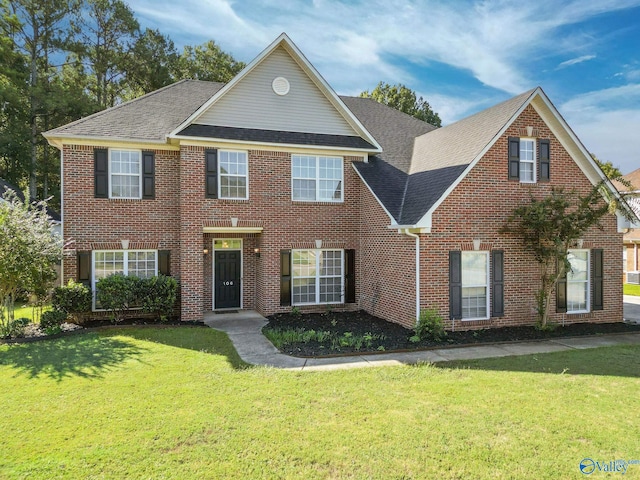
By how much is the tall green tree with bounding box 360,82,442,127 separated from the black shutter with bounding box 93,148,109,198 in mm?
24237

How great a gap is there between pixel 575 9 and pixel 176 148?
518 inches

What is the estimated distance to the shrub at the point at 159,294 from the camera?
12180 mm

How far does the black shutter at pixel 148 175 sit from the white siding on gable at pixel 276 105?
6.57ft

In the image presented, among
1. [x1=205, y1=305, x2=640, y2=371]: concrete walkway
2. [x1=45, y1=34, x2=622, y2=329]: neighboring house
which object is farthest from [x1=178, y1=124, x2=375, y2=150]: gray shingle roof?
[x1=205, y1=305, x2=640, y2=371]: concrete walkway

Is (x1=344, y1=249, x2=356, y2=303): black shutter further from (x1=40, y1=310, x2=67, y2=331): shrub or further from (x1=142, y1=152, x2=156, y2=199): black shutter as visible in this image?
(x1=40, y1=310, x2=67, y2=331): shrub

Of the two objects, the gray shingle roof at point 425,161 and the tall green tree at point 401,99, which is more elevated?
the tall green tree at point 401,99

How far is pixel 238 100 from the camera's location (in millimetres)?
13164

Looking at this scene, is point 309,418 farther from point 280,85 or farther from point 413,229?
point 280,85

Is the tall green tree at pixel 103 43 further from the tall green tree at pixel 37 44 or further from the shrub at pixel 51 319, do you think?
the shrub at pixel 51 319

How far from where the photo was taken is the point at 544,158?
12031 millimetres

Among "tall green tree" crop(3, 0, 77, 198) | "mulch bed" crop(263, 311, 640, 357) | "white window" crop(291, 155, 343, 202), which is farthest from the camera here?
"tall green tree" crop(3, 0, 77, 198)

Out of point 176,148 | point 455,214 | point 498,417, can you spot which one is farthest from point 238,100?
point 498,417

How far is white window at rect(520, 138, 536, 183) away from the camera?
39.1 ft

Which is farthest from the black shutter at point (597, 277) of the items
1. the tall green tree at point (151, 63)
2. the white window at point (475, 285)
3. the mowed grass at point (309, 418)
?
the tall green tree at point (151, 63)
